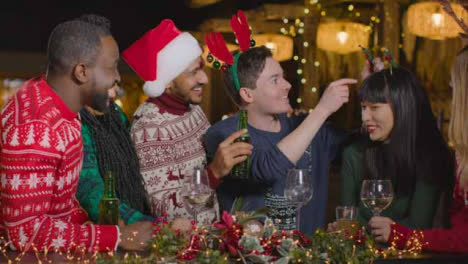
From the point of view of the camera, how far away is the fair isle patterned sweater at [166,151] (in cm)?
329

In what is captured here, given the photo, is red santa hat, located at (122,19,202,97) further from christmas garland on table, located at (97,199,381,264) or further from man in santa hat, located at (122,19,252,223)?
christmas garland on table, located at (97,199,381,264)

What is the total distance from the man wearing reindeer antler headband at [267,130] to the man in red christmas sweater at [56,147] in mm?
788

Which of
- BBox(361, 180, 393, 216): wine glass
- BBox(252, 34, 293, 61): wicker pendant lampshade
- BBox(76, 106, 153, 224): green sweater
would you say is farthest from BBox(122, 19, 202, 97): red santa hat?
BBox(252, 34, 293, 61): wicker pendant lampshade

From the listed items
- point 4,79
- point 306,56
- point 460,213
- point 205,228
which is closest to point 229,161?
point 205,228

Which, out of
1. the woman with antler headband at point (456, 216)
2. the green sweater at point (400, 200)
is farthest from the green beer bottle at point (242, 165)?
the woman with antler headband at point (456, 216)

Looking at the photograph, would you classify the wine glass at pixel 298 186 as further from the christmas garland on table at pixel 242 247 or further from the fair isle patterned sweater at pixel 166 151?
the fair isle patterned sweater at pixel 166 151

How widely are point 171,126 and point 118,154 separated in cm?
26

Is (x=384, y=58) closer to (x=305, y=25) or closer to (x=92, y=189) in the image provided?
(x=92, y=189)

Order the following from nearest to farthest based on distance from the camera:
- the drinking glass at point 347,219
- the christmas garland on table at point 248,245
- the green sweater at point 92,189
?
the christmas garland on table at point 248,245 < the drinking glass at point 347,219 < the green sweater at point 92,189

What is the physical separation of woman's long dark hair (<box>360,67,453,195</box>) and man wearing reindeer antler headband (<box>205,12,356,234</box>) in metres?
0.21

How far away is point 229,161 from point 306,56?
4.45 metres

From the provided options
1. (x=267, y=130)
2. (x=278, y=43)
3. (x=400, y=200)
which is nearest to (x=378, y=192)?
(x=400, y=200)

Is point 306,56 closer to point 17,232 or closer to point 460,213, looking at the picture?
point 460,213

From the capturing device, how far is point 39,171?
94.9 inches
